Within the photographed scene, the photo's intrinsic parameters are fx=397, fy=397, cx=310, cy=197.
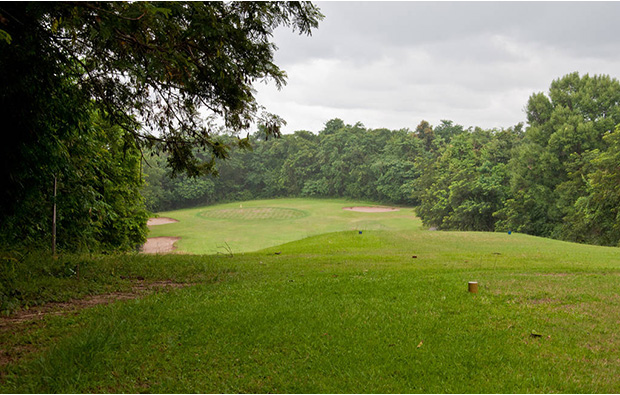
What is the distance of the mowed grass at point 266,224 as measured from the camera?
3338cm

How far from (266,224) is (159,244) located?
13196mm

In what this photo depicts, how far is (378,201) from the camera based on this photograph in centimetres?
6384

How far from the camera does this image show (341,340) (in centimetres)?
452

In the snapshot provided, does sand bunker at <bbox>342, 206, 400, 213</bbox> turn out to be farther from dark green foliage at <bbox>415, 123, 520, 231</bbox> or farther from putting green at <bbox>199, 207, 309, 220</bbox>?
dark green foliage at <bbox>415, 123, 520, 231</bbox>

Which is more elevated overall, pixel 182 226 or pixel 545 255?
pixel 545 255

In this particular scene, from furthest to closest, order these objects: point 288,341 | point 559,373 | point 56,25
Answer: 1. point 56,25
2. point 288,341
3. point 559,373

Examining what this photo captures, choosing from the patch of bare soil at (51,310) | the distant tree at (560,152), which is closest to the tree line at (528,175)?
the distant tree at (560,152)

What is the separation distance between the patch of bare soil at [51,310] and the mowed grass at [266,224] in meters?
20.9

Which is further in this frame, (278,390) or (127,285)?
(127,285)

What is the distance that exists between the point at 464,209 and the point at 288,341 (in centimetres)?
3676

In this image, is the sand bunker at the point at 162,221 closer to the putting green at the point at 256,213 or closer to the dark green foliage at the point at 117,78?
the putting green at the point at 256,213

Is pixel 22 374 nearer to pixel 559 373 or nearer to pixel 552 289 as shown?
pixel 559 373

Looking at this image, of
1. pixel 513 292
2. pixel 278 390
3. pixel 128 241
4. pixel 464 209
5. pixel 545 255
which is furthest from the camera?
pixel 464 209

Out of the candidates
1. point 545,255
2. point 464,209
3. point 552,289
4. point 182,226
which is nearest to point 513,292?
point 552,289
